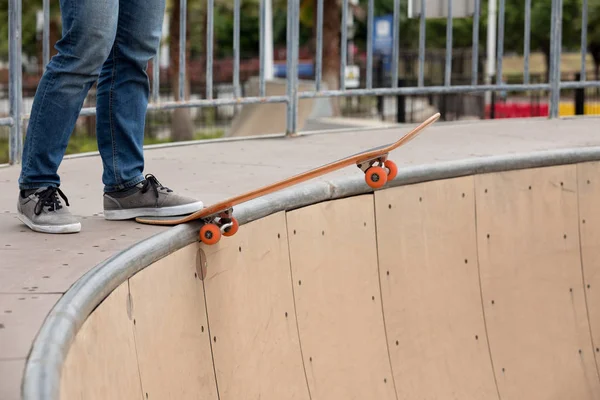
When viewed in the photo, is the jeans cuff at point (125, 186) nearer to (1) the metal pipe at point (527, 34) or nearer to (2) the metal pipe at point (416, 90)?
(2) the metal pipe at point (416, 90)

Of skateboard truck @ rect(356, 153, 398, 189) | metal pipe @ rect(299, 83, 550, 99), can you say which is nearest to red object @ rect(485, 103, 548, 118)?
metal pipe @ rect(299, 83, 550, 99)

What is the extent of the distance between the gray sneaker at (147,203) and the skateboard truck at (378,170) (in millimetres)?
581

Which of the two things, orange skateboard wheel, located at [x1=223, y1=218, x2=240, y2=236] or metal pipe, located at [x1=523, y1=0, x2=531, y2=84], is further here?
metal pipe, located at [x1=523, y1=0, x2=531, y2=84]

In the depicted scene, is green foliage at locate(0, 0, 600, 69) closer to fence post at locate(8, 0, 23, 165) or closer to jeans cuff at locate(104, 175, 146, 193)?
fence post at locate(8, 0, 23, 165)

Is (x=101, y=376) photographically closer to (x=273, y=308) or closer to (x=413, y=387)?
(x=273, y=308)

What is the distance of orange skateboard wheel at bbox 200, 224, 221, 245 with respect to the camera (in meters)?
3.39

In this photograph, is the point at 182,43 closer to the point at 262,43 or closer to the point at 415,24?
the point at 262,43

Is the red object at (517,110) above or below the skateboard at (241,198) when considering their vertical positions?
above

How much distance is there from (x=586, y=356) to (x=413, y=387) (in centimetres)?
132

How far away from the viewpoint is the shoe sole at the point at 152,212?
374 centimetres

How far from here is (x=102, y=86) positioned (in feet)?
12.6

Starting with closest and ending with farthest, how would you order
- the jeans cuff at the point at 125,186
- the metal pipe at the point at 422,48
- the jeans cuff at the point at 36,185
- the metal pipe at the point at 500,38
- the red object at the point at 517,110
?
the jeans cuff at the point at 36,185 < the jeans cuff at the point at 125,186 < the metal pipe at the point at 422,48 < the metal pipe at the point at 500,38 < the red object at the point at 517,110

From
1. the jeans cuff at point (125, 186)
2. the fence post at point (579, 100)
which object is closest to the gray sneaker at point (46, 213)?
the jeans cuff at point (125, 186)

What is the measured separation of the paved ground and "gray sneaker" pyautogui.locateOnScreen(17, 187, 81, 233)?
0.16ft
